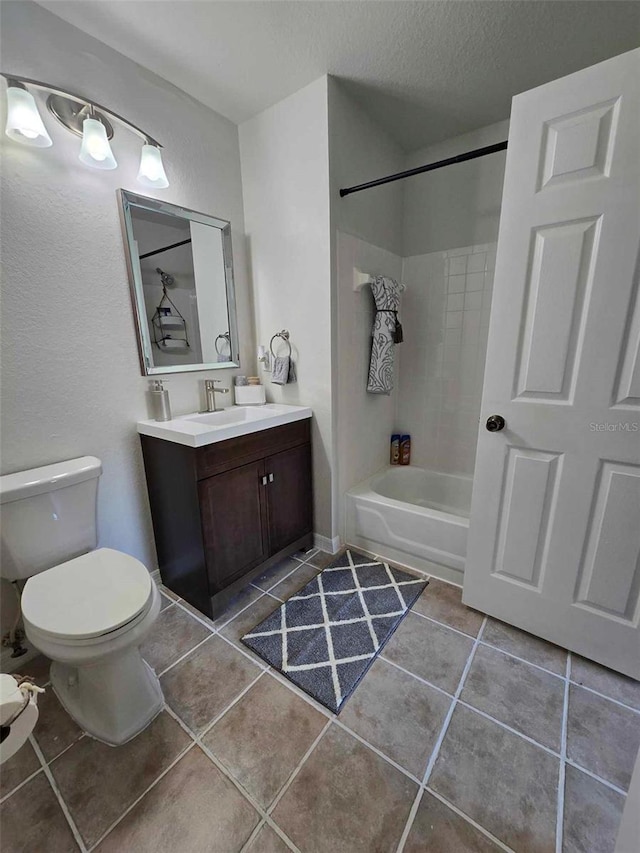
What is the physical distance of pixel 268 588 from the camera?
1861mm

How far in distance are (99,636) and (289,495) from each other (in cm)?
107

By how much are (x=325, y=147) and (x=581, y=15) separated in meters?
1.06

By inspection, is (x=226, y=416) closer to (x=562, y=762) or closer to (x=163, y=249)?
(x=163, y=249)

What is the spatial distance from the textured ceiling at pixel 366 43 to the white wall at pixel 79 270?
4.8 inches

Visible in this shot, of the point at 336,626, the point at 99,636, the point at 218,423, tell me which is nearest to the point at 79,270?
the point at 218,423

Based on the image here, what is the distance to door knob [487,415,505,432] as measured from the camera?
142cm

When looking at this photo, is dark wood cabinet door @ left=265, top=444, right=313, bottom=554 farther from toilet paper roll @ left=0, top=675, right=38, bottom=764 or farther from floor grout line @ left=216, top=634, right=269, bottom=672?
toilet paper roll @ left=0, top=675, right=38, bottom=764

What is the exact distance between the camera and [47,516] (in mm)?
1312

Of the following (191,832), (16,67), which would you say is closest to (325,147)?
(16,67)

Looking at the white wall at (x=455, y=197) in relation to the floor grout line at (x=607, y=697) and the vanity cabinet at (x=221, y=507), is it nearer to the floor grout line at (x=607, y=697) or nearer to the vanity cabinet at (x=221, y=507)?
the vanity cabinet at (x=221, y=507)

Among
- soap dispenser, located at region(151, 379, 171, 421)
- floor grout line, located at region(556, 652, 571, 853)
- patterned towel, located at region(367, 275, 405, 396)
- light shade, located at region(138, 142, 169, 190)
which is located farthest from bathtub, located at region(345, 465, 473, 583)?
light shade, located at region(138, 142, 169, 190)

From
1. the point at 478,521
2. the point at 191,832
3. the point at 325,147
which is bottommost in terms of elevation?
the point at 191,832

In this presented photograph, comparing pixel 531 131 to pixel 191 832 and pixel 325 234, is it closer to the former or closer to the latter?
pixel 325 234

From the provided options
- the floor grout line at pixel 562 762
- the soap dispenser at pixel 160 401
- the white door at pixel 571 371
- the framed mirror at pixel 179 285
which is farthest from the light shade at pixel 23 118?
the floor grout line at pixel 562 762
